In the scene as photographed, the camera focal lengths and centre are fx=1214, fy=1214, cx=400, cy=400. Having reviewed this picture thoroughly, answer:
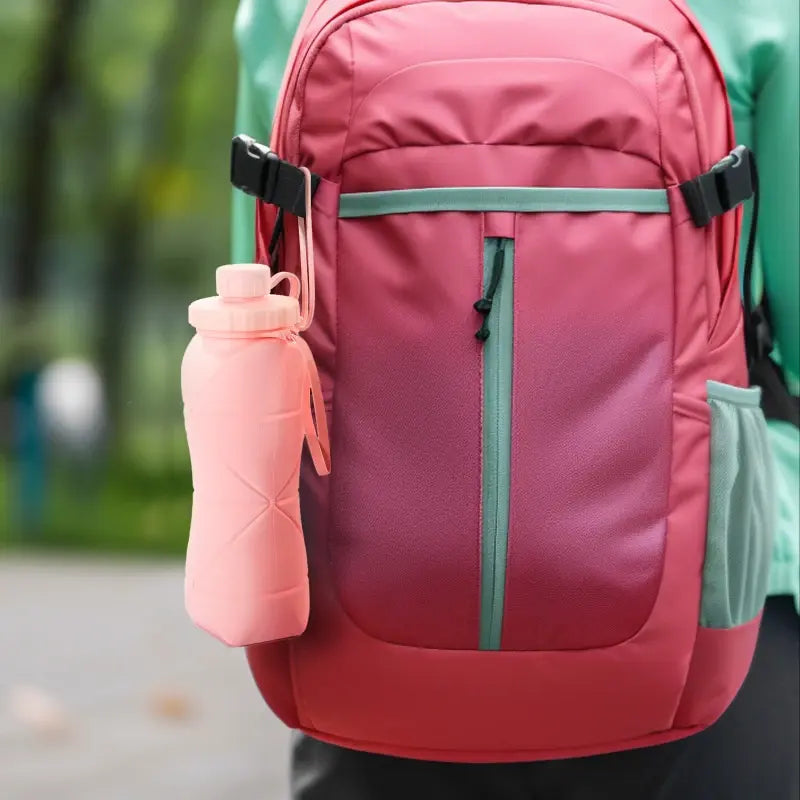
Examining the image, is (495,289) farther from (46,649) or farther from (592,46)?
(46,649)

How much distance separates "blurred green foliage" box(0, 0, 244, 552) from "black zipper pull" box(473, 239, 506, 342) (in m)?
4.53

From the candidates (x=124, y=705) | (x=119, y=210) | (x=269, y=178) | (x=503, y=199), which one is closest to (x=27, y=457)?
(x=119, y=210)

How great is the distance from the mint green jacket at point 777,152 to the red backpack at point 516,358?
8cm

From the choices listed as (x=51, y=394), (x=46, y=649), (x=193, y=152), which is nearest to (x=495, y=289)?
(x=46, y=649)

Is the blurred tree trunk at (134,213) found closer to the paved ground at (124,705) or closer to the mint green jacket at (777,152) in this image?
the paved ground at (124,705)

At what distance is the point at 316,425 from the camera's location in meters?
1.14

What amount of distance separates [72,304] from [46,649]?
12.3 feet

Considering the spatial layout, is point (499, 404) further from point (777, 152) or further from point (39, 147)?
point (39, 147)

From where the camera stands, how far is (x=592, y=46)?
111cm

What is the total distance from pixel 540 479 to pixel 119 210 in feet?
19.4

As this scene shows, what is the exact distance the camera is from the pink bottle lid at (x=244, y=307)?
3.53 feet

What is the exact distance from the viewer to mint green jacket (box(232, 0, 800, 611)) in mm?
1197

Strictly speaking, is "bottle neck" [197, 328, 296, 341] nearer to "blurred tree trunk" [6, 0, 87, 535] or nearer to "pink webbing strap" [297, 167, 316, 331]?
"pink webbing strap" [297, 167, 316, 331]

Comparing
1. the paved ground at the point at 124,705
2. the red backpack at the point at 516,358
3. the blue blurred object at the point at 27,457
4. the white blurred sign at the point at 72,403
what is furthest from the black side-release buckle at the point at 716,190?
the white blurred sign at the point at 72,403
